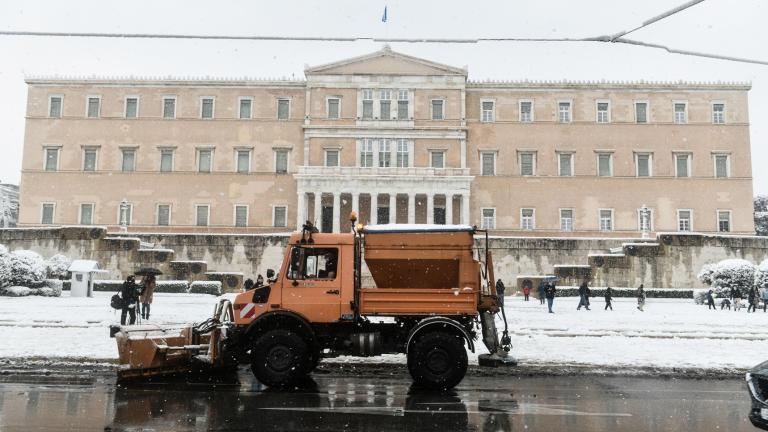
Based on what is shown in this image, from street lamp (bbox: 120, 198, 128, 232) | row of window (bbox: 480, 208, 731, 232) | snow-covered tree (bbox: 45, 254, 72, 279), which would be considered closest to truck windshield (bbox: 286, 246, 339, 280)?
snow-covered tree (bbox: 45, 254, 72, 279)

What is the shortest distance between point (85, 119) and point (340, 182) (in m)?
21.1

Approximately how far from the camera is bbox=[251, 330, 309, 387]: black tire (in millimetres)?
9094

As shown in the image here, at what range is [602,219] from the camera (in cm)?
4728

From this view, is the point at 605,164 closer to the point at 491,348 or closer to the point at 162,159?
the point at 162,159

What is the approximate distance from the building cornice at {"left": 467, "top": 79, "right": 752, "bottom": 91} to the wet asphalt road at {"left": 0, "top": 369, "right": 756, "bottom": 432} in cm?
4065

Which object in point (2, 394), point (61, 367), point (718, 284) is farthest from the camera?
point (718, 284)

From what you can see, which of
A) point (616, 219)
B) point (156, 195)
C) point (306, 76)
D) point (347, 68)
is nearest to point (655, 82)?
point (616, 219)

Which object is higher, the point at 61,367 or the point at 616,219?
the point at 616,219

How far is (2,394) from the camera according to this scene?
823 centimetres

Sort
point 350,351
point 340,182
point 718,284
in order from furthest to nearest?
point 340,182 < point 718,284 < point 350,351

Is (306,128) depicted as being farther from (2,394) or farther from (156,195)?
(2,394)

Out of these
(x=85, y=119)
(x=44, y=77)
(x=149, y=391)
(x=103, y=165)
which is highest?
(x=44, y=77)

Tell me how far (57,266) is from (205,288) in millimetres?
7878

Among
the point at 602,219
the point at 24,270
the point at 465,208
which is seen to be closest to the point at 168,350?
the point at 24,270
